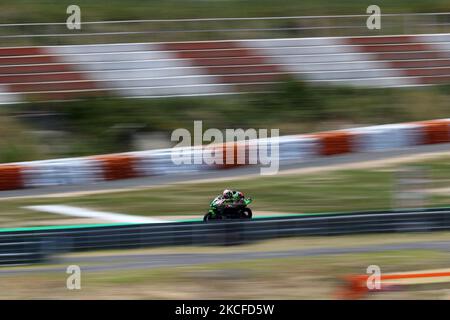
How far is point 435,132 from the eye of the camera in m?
18.0

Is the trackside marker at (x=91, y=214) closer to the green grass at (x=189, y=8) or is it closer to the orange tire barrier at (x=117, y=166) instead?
the orange tire barrier at (x=117, y=166)

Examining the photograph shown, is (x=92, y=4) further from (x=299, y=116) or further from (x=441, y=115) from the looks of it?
(x=441, y=115)

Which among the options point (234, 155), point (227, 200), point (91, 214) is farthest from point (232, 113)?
point (227, 200)

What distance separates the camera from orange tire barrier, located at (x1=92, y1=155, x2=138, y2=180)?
51.8 feet

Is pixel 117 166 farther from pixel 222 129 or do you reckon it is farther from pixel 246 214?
pixel 246 214

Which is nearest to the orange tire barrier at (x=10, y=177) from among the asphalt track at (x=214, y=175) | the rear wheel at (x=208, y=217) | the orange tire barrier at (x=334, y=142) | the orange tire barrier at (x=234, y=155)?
the asphalt track at (x=214, y=175)

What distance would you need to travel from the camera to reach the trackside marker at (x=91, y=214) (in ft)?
43.5

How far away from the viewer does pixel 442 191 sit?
15070mm

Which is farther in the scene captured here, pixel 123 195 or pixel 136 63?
pixel 136 63

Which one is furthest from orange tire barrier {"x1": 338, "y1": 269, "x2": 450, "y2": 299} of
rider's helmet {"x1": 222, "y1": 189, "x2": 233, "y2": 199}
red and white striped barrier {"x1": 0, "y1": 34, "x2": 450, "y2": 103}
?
red and white striped barrier {"x1": 0, "y1": 34, "x2": 450, "y2": 103}

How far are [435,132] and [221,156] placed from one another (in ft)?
14.2

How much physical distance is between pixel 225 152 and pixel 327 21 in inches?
233

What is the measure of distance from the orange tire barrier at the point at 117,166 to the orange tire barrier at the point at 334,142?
341 cm
